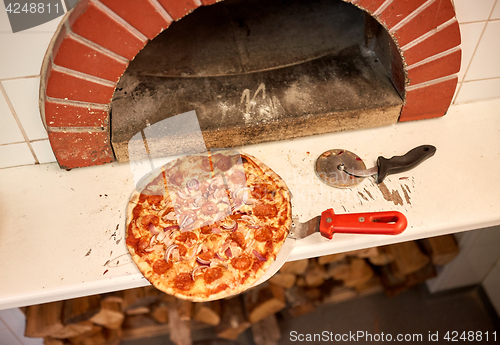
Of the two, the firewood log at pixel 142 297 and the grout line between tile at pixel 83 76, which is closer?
the grout line between tile at pixel 83 76

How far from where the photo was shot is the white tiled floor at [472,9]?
55.1 inches

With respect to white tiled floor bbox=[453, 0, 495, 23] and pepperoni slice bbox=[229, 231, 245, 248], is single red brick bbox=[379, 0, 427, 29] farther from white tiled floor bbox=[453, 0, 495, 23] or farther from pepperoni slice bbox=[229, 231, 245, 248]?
pepperoni slice bbox=[229, 231, 245, 248]

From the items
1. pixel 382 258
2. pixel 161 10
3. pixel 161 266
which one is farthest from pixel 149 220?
pixel 382 258

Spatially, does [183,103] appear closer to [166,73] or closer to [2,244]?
[166,73]

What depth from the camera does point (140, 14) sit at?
4.06 ft

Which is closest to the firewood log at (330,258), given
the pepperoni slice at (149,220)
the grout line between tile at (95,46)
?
the pepperoni slice at (149,220)

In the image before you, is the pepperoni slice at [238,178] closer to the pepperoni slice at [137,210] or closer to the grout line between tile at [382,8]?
the pepperoni slice at [137,210]

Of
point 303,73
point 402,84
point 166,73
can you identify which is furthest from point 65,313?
point 402,84

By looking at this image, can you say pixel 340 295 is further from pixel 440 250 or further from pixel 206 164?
pixel 206 164

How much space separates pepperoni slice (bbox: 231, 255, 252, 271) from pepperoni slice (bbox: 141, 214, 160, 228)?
1.07ft

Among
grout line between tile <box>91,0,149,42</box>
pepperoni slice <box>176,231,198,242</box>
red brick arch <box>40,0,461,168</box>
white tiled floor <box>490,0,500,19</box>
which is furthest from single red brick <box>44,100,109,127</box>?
white tiled floor <box>490,0,500,19</box>

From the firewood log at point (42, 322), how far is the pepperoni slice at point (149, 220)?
0.49 meters

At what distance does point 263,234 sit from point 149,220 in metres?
0.43

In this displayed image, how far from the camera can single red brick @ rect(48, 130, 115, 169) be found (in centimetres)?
147
